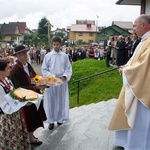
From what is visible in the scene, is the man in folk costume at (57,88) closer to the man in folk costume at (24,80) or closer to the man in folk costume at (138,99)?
the man in folk costume at (24,80)

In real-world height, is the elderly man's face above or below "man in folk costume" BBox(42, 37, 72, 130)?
above

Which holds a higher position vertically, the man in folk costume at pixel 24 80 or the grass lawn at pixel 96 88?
the man in folk costume at pixel 24 80

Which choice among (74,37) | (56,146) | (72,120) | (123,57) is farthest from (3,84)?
(74,37)

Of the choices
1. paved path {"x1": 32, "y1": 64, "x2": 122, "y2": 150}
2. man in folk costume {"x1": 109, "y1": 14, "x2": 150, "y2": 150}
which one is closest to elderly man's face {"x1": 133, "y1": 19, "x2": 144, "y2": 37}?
man in folk costume {"x1": 109, "y1": 14, "x2": 150, "y2": 150}

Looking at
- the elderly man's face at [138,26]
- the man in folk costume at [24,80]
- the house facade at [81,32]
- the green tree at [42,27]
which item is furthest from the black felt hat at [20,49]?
the house facade at [81,32]

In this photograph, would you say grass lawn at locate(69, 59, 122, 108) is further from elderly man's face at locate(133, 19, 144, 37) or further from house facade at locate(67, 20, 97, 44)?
house facade at locate(67, 20, 97, 44)

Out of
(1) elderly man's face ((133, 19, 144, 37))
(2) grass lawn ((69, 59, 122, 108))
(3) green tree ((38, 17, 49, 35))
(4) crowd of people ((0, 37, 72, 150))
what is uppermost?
(3) green tree ((38, 17, 49, 35))

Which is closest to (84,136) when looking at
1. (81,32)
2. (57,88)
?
(57,88)

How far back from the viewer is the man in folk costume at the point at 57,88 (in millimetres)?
6129

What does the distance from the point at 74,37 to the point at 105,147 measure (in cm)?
8146

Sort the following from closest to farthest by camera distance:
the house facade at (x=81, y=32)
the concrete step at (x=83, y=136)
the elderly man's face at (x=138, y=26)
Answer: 1. the elderly man's face at (x=138, y=26)
2. the concrete step at (x=83, y=136)
3. the house facade at (x=81, y=32)

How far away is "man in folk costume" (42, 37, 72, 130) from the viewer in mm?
6129

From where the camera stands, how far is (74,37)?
278 ft

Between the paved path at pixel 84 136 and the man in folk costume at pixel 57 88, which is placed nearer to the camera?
the paved path at pixel 84 136
